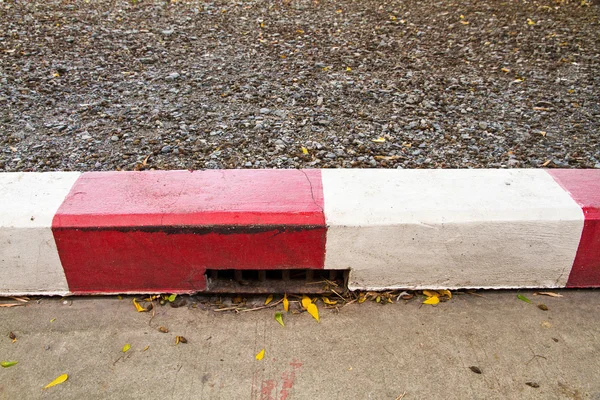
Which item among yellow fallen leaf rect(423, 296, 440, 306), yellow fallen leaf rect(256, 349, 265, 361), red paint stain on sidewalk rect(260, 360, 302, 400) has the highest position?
yellow fallen leaf rect(423, 296, 440, 306)

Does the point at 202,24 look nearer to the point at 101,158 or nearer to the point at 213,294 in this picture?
the point at 101,158

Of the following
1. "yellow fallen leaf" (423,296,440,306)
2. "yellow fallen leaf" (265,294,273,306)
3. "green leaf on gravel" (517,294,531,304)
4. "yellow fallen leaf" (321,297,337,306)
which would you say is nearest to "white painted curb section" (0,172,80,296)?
→ "yellow fallen leaf" (265,294,273,306)

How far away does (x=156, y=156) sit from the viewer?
113 inches

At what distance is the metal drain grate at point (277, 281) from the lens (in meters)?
2.16

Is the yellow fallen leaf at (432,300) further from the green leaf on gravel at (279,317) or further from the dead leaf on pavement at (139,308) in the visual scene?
the dead leaf on pavement at (139,308)

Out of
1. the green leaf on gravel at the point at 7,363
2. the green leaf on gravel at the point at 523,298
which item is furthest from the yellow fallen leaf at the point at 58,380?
the green leaf on gravel at the point at 523,298

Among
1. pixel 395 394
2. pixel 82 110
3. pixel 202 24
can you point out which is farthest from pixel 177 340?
pixel 202 24

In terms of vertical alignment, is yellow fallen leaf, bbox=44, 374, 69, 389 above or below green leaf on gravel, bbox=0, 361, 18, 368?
below

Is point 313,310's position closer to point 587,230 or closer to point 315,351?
point 315,351

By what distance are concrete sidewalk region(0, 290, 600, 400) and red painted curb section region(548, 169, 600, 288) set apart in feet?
0.23

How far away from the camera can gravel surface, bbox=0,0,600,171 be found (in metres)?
2.94

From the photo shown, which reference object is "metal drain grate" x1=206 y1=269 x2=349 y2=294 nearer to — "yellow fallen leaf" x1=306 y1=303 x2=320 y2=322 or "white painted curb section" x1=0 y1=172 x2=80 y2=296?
"yellow fallen leaf" x1=306 y1=303 x2=320 y2=322

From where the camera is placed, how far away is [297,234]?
201 cm

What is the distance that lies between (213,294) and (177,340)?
0.29 metres
